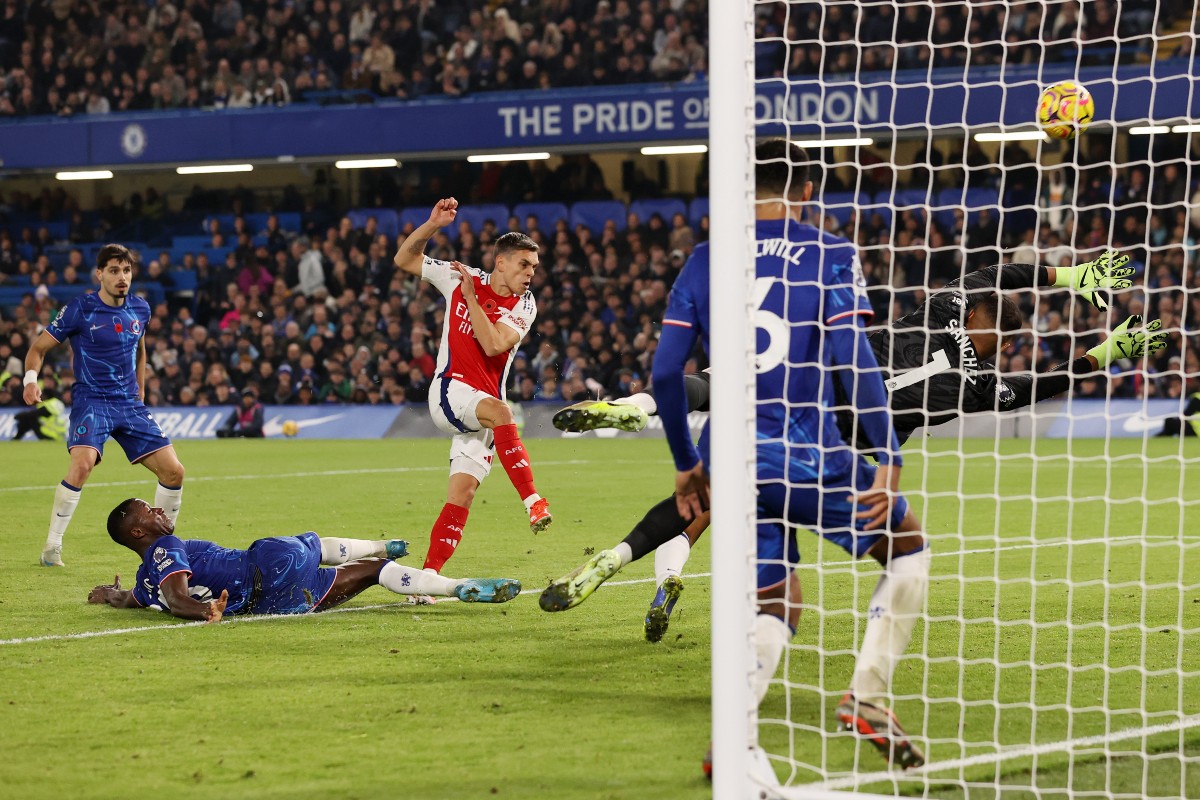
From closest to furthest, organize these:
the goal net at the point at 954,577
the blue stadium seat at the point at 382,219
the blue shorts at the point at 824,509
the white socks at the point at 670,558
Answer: the goal net at the point at 954,577, the blue shorts at the point at 824,509, the white socks at the point at 670,558, the blue stadium seat at the point at 382,219

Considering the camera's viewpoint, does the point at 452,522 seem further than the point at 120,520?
Yes

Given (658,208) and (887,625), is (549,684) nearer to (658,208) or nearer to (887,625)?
(887,625)

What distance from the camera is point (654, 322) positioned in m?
23.0

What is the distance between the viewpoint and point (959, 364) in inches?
275

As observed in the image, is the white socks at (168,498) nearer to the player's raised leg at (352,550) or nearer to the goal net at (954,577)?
the player's raised leg at (352,550)

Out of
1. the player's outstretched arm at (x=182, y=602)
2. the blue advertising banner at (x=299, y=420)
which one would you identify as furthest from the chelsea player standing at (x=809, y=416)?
the blue advertising banner at (x=299, y=420)

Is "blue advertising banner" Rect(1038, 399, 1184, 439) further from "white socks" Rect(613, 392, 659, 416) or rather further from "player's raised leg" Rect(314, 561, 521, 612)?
"player's raised leg" Rect(314, 561, 521, 612)

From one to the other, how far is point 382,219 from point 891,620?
2269 centimetres

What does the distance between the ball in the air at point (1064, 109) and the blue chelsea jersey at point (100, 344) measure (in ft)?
18.9

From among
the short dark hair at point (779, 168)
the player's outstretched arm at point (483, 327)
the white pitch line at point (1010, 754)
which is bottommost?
the white pitch line at point (1010, 754)

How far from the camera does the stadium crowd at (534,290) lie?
21.6 metres

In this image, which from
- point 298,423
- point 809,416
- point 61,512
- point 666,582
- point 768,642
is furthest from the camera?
point 298,423

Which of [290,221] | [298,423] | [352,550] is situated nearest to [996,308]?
[352,550]

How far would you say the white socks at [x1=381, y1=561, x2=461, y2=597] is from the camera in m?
7.15
